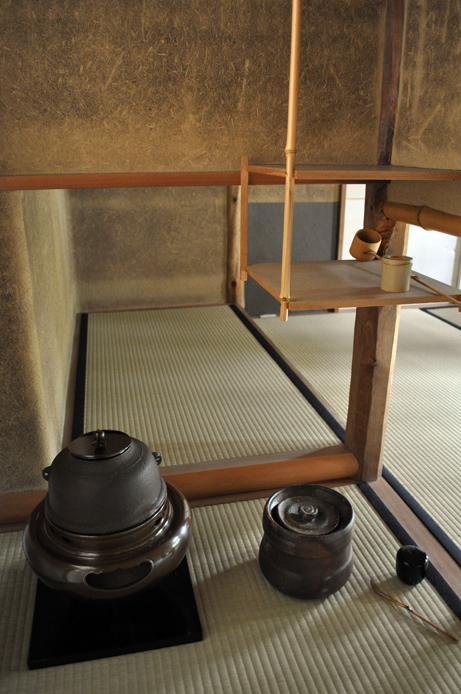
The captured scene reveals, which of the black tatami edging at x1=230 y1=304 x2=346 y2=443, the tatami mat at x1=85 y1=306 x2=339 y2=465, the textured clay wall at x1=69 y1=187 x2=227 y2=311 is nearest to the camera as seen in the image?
the tatami mat at x1=85 y1=306 x2=339 y2=465

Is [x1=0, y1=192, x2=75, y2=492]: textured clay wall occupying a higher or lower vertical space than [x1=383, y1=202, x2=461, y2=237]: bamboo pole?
lower

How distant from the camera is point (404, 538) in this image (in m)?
2.03

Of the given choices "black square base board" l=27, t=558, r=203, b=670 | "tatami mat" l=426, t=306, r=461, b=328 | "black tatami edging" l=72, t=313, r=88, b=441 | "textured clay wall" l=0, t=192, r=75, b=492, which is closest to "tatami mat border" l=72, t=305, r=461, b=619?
"black tatami edging" l=72, t=313, r=88, b=441

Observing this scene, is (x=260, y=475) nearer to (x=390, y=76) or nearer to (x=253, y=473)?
(x=253, y=473)

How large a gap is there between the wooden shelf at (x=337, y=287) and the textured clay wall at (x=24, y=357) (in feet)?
2.73

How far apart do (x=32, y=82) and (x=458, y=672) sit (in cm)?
215

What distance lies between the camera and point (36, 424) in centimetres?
214

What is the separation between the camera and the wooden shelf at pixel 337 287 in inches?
65.2

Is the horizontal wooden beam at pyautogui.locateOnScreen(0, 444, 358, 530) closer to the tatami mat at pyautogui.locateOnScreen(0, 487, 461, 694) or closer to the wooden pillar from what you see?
the wooden pillar

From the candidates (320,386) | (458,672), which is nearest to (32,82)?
(458,672)

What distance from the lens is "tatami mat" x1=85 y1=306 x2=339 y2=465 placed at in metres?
2.69

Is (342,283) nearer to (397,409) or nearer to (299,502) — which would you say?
(299,502)

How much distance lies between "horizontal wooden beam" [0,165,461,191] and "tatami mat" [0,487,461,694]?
1277 mm

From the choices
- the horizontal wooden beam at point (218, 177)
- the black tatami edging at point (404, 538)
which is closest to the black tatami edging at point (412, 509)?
the black tatami edging at point (404, 538)
